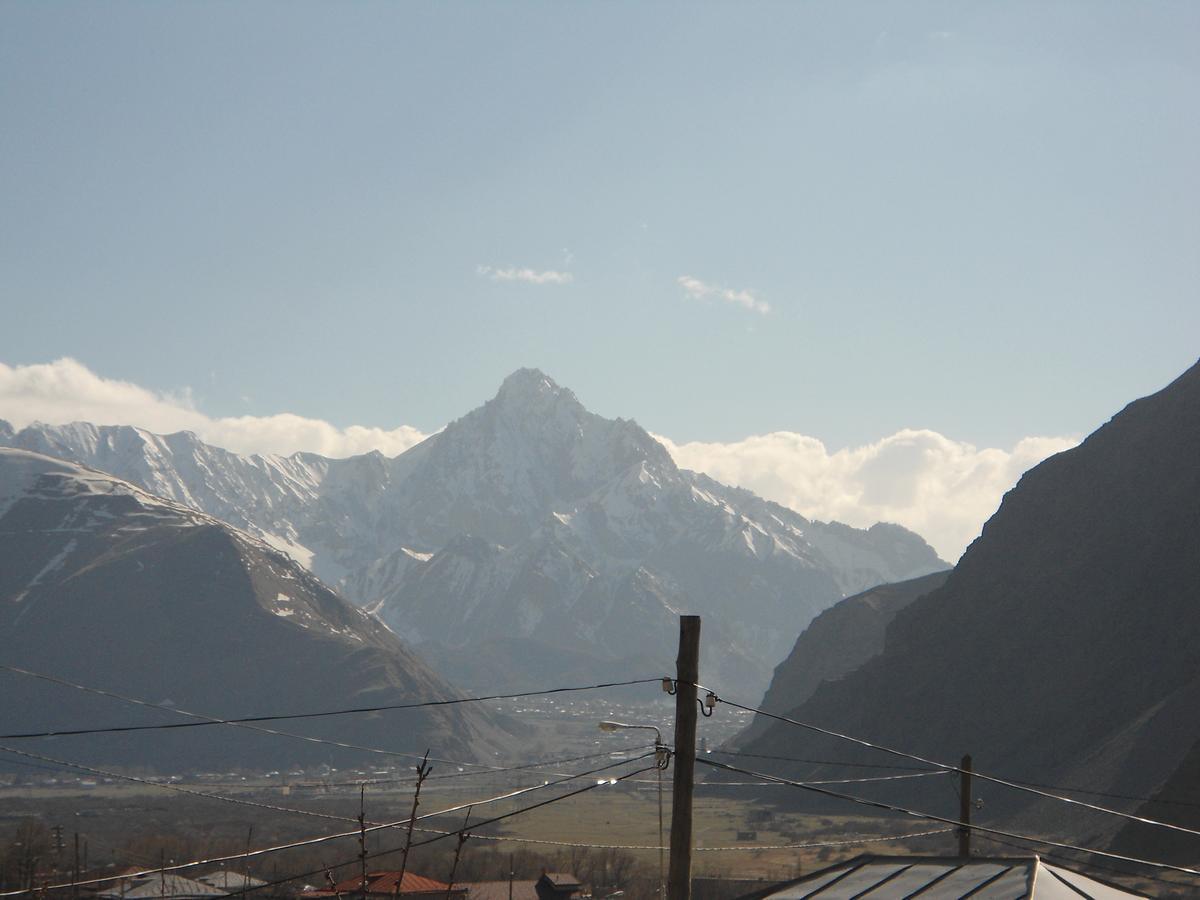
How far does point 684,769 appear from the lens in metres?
24.4

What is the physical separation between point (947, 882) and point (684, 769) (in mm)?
8124

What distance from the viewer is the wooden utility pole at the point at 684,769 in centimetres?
2408

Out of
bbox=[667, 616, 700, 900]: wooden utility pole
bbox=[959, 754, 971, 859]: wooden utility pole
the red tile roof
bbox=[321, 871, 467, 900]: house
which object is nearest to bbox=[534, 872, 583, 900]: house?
the red tile roof

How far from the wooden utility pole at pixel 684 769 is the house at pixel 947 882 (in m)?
6.85

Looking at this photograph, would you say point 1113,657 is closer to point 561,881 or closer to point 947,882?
point 561,881

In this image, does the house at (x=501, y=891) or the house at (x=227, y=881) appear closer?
the house at (x=227, y=881)

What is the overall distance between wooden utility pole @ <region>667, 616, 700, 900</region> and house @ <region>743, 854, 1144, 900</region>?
22.5 feet

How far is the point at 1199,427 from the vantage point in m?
189

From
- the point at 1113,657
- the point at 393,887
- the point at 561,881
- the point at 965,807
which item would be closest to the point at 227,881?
the point at 393,887

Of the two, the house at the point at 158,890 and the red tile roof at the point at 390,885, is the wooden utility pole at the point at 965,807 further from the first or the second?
the house at the point at 158,890

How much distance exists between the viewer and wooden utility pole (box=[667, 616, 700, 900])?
2408 centimetres

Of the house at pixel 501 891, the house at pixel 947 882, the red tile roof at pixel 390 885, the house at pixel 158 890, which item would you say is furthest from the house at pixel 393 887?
the house at pixel 947 882

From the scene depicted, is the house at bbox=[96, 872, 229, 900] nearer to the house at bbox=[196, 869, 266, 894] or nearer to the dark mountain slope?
the house at bbox=[196, 869, 266, 894]

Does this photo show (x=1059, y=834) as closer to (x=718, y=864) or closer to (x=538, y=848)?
(x=718, y=864)
